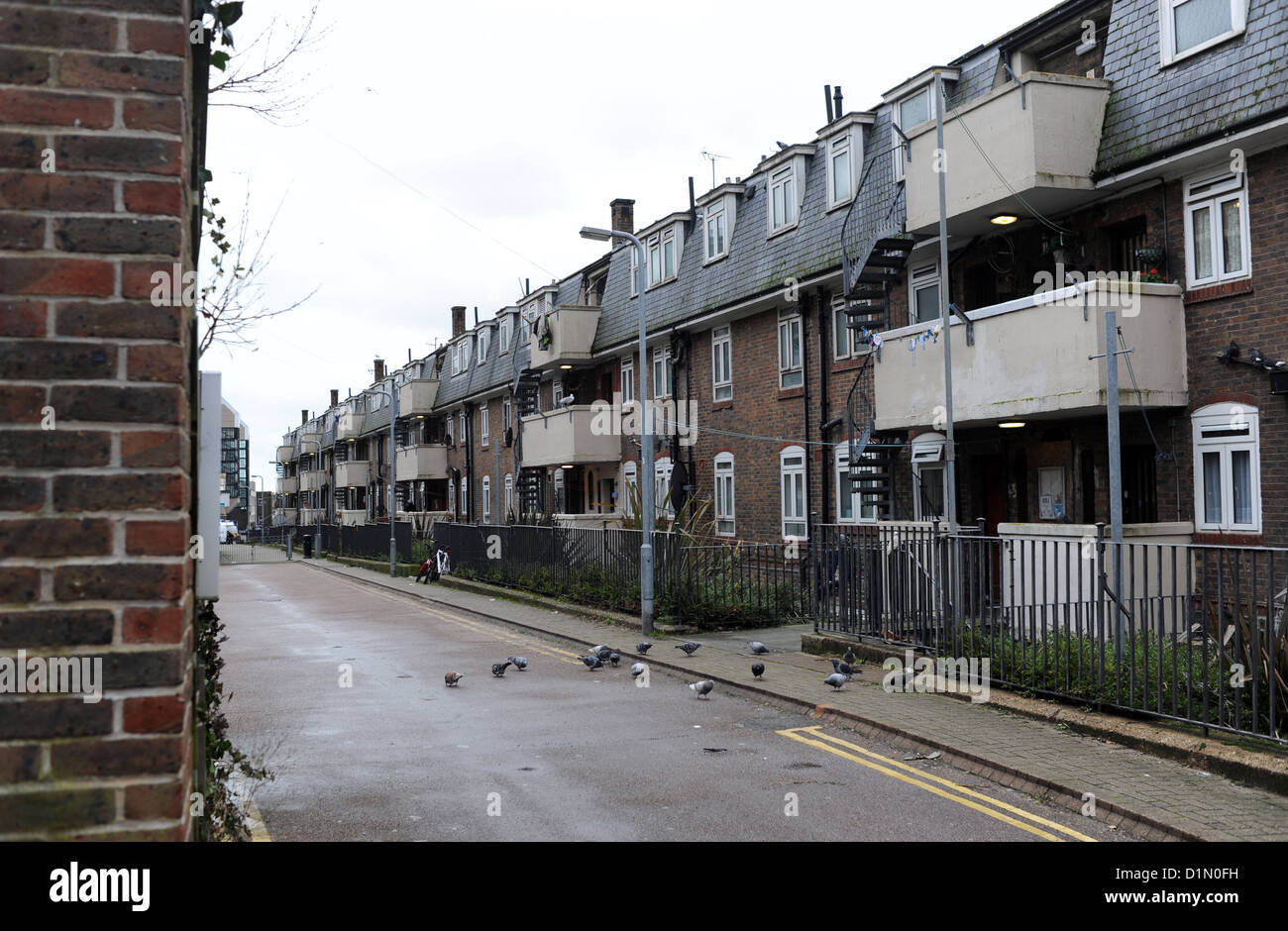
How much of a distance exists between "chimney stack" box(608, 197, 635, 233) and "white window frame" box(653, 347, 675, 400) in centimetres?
991

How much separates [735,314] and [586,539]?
24.6 ft

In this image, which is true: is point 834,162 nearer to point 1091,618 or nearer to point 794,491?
point 794,491

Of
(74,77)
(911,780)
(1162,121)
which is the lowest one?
(911,780)

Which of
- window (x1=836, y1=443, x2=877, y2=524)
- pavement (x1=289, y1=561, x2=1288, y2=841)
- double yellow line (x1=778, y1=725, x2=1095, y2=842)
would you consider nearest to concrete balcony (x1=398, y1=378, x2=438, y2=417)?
window (x1=836, y1=443, x2=877, y2=524)

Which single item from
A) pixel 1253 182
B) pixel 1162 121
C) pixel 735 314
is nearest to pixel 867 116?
pixel 735 314

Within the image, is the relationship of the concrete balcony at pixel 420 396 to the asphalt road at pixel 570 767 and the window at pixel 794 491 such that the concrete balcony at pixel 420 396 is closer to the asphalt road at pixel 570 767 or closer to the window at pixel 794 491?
the window at pixel 794 491

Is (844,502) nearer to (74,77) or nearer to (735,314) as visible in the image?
(735,314)

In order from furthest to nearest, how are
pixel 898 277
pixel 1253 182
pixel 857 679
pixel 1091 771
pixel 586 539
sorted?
pixel 586 539, pixel 898 277, pixel 1253 182, pixel 857 679, pixel 1091 771

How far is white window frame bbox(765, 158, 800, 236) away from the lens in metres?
23.9

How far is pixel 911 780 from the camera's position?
26.8 feet

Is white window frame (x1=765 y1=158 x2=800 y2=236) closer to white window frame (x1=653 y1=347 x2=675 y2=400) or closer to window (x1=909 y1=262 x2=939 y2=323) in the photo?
window (x1=909 y1=262 x2=939 y2=323)

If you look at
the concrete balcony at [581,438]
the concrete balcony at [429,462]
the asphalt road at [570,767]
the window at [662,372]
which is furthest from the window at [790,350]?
the concrete balcony at [429,462]

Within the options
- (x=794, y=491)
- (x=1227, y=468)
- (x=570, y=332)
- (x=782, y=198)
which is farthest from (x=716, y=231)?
(x=1227, y=468)

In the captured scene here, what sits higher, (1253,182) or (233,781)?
(1253,182)
